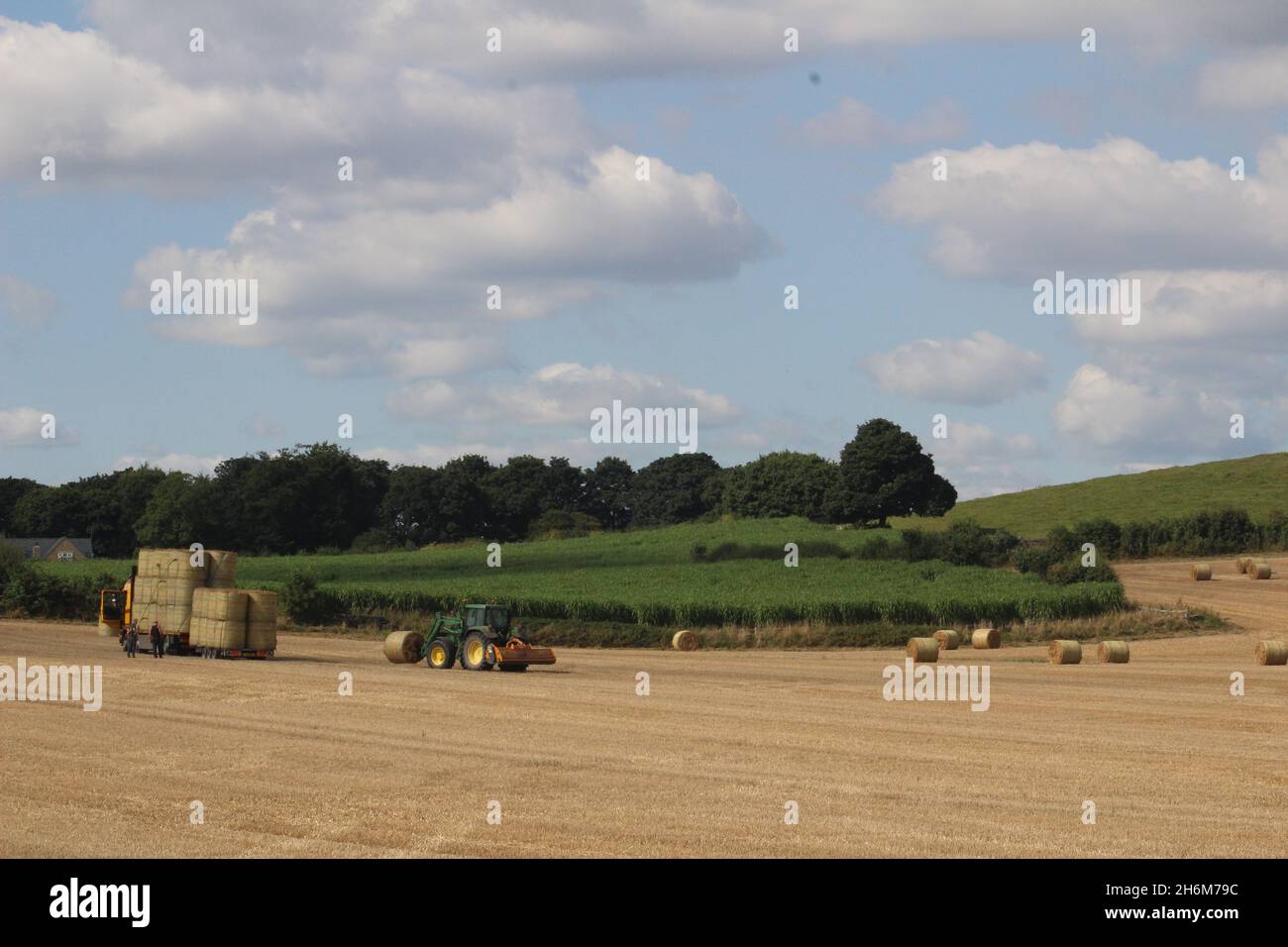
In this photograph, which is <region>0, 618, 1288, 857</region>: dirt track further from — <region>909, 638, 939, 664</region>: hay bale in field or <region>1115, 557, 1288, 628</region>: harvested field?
<region>1115, 557, 1288, 628</region>: harvested field

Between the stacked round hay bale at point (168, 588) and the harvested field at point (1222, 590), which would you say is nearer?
the stacked round hay bale at point (168, 588)

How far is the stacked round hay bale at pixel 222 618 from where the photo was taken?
40.5m

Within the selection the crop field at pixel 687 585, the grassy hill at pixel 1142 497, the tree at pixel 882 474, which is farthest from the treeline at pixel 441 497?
the crop field at pixel 687 585

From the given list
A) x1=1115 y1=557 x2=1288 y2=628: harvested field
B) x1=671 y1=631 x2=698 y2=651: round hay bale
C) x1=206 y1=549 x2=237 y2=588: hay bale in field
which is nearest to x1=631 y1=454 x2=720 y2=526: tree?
x1=1115 y1=557 x2=1288 y2=628: harvested field

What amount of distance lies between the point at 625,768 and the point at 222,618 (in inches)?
891

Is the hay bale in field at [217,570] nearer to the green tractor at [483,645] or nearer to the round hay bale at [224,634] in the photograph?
the round hay bale at [224,634]

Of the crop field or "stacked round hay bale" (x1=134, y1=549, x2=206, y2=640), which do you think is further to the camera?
the crop field

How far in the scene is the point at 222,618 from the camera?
40562mm

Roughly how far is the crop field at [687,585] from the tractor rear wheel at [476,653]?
1761 centimetres

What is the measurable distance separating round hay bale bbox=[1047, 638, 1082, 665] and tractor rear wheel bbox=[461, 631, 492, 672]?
17.3 meters

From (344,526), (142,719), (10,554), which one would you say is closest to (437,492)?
(344,526)

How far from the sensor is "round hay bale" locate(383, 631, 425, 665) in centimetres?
4022

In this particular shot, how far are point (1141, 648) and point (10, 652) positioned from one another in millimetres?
35565
